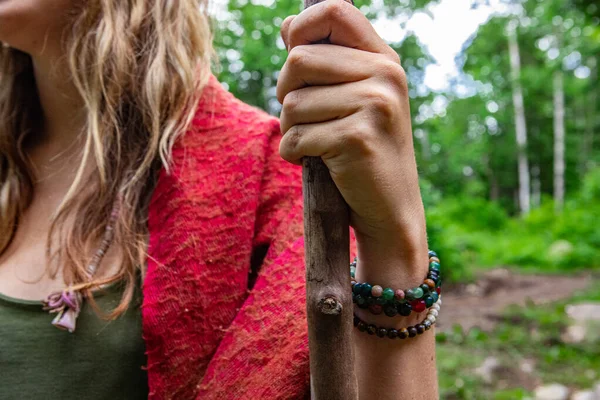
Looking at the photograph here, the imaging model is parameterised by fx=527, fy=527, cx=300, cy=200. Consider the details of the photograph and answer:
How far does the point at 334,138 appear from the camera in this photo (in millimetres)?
727

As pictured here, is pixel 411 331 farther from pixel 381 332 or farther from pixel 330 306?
pixel 330 306

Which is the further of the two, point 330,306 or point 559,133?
point 559,133

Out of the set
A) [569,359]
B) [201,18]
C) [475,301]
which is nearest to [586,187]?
[475,301]

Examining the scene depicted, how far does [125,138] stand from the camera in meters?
1.38

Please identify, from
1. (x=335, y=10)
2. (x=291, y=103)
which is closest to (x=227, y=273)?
(x=291, y=103)

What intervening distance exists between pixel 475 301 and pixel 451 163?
16.6 metres

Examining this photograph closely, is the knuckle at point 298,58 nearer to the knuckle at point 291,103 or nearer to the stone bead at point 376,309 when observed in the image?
the knuckle at point 291,103

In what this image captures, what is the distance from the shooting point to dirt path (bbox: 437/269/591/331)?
654 centimetres

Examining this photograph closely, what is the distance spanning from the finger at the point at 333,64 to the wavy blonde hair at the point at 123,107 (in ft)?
2.08

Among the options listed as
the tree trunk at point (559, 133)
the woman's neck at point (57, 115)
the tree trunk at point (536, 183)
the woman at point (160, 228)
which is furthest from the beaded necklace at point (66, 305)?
the tree trunk at point (536, 183)

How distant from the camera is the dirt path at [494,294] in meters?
6.54

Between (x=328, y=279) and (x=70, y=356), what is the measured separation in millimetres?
730

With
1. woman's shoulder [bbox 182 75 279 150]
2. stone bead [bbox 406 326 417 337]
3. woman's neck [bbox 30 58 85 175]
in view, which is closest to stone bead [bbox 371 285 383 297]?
stone bead [bbox 406 326 417 337]

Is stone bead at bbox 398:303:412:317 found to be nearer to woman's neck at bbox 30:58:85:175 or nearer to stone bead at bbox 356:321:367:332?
stone bead at bbox 356:321:367:332
